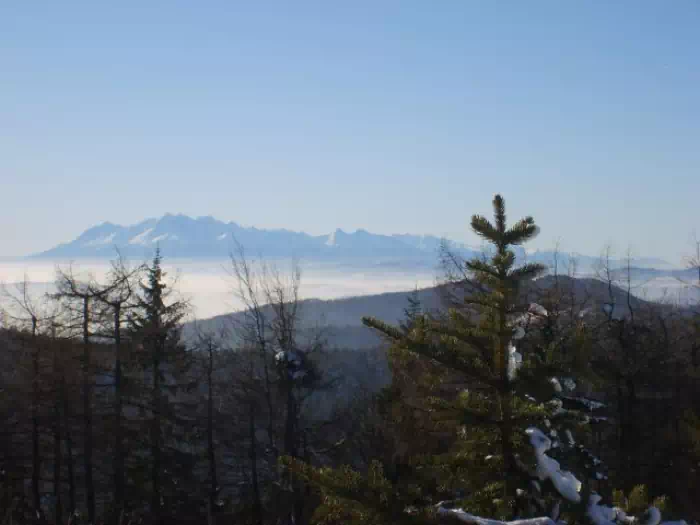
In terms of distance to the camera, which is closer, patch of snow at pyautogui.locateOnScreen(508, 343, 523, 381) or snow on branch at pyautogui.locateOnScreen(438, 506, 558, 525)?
snow on branch at pyautogui.locateOnScreen(438, 506, 558, 525)

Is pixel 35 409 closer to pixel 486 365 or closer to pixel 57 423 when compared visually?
pixel 57 423

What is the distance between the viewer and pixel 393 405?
17.8m

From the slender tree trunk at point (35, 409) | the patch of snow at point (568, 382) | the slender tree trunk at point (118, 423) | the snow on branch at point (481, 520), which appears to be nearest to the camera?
the snow on branch at point (481, 520)

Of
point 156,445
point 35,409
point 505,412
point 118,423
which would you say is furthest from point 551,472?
point 156,445

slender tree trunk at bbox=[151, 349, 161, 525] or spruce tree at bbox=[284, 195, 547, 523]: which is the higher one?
spruce tree at bbox=[284, 195, 547, 523]

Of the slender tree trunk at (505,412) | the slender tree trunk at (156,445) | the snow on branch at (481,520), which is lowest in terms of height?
the slender tree trunk at (156,445)

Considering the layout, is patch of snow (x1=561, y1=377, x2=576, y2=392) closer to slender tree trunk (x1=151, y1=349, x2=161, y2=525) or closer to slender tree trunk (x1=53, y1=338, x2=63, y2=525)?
slender tree trunk (x1=53, y1=338, x2=63, y2=525)

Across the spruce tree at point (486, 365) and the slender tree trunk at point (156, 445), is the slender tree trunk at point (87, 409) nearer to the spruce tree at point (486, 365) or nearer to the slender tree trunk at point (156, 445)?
the slender tree trunk at point (156, 445)

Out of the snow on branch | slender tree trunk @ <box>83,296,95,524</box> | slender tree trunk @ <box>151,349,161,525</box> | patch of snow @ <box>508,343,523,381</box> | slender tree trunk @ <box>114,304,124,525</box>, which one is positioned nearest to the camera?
the snow on branch

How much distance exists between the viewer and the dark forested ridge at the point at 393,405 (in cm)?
380

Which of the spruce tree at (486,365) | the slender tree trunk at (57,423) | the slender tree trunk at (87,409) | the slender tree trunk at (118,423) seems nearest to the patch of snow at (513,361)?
the spruce tree at (486,365)

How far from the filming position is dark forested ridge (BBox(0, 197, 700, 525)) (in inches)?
150

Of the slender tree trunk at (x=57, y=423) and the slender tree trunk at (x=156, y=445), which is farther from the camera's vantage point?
the slender tree trunk at (x=156, y=445)

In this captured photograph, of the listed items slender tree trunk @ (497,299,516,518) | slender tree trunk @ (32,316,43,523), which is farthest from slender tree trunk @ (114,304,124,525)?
slender tree trunk @ (497,299,516,518)
